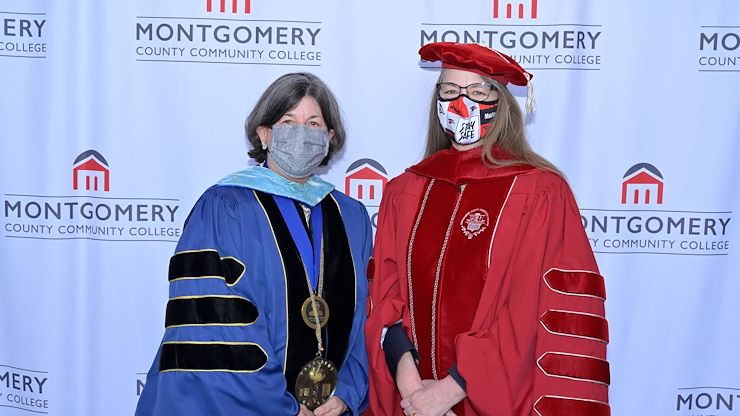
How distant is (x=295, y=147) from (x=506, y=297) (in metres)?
0.92

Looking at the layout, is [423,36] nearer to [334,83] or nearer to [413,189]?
[334,83]

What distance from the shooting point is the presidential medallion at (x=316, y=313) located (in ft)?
8.26

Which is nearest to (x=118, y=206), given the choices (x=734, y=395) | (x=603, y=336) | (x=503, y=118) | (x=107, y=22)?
(x=107, y=22)

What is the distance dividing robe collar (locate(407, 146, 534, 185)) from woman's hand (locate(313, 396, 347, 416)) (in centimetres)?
88

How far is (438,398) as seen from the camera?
7.59 ft

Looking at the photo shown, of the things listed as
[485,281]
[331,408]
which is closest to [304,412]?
[331,408]

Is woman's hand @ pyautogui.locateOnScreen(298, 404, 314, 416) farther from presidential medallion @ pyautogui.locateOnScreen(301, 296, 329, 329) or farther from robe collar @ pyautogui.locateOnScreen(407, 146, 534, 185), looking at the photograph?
robe collar @ pyautogui.locateOnScreen(407, 146, 534, 185)

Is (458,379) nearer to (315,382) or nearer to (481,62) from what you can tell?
(315,382)

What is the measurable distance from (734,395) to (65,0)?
3857 mm

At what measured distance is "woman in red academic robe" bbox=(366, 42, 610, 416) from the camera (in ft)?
7.48

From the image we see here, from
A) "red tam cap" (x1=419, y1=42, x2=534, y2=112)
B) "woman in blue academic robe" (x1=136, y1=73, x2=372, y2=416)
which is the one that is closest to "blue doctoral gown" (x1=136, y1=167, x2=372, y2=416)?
"woman in blue academic robe" (x1=136, y1=73, x2=372, y2=416)

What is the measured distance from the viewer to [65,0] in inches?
137

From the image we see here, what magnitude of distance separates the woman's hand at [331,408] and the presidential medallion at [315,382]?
18 mm

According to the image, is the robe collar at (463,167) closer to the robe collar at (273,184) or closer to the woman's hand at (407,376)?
the robe collar at (273,184)
